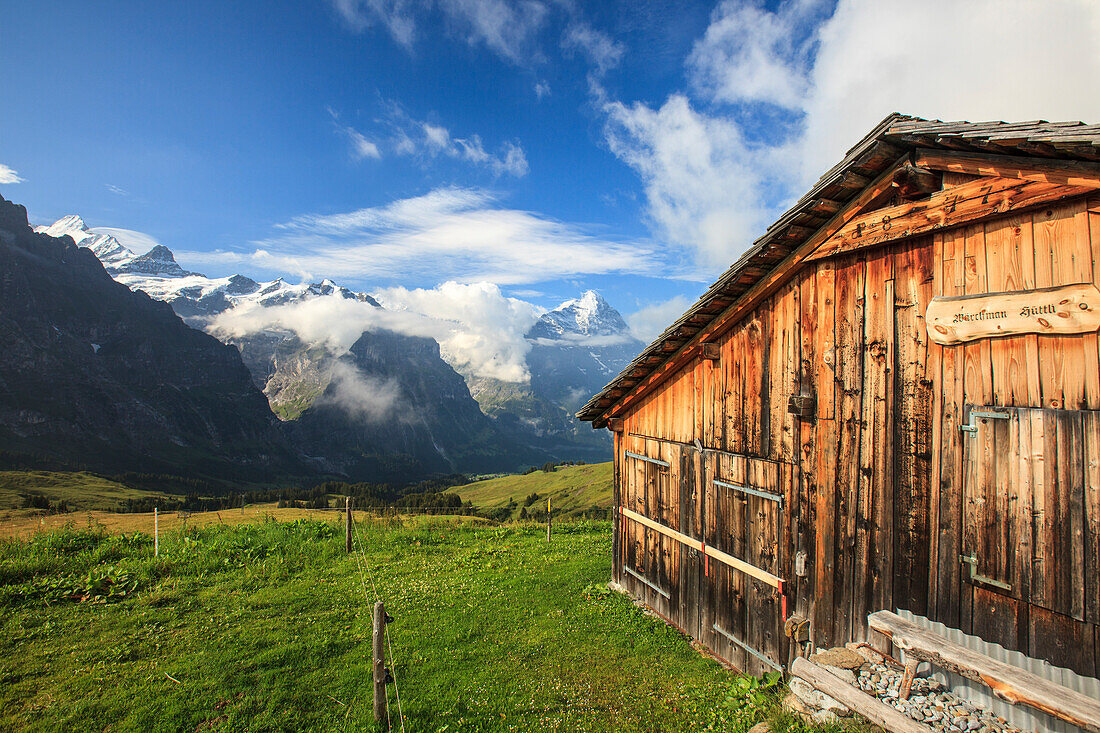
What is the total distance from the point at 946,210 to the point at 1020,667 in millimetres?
5911

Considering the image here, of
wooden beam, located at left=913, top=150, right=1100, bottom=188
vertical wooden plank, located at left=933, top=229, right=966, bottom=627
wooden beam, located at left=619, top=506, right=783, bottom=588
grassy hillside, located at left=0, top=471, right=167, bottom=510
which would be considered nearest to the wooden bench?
vertical wooden plank, located at left=933, top=229, right=966, bottom=627

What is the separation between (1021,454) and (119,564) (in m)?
21.4

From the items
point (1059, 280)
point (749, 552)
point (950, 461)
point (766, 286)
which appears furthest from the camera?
point (749, 552)

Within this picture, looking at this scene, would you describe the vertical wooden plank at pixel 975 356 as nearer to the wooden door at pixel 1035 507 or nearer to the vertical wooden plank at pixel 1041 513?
the wooden door at pixel 1035 507

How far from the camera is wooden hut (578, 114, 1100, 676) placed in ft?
18.4

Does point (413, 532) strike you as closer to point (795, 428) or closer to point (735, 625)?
point (735, 625)

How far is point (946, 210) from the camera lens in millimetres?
6734

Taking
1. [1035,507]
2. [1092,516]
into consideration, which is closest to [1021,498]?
[1035,507]

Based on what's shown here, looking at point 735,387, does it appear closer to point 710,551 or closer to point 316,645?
point 710,551

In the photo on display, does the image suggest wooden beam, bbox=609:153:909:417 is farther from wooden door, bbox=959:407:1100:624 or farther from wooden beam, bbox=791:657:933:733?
wooden beam, bbox=791:657:933:733

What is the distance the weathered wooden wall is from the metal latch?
0.09m

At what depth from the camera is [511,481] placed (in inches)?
7101

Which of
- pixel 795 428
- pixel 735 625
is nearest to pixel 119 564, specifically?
pixel 735 625

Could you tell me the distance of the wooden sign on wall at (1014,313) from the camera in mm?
5547
